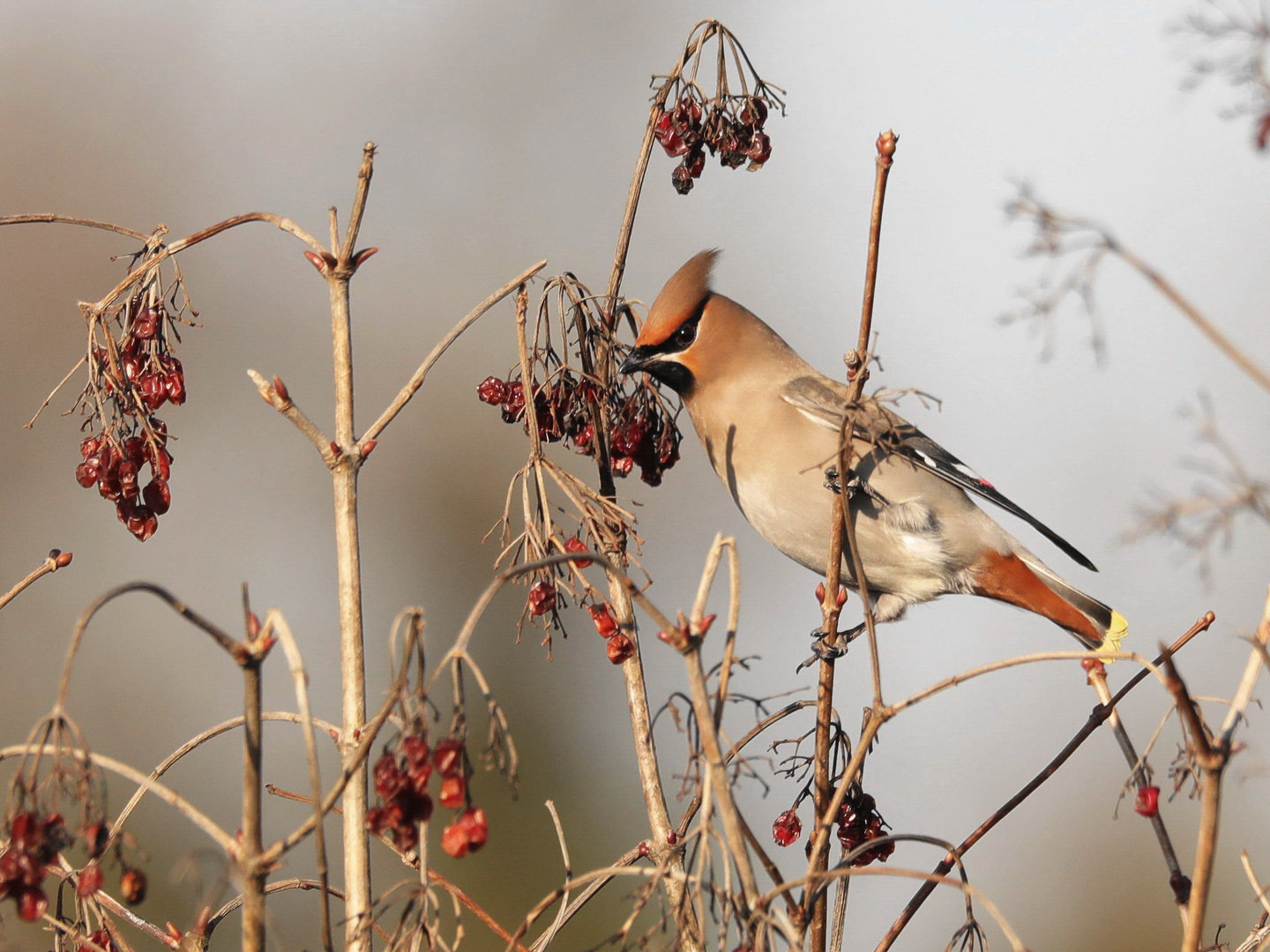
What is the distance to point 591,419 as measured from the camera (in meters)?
1.92

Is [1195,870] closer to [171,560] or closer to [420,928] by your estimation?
[420,928]

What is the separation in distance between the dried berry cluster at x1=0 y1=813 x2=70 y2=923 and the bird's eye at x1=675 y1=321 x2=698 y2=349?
2381mm

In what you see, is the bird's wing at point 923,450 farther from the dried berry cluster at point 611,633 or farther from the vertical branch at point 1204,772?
the vertical branch at point 1204,772

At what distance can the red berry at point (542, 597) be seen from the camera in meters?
1.87

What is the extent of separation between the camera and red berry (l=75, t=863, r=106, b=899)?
120cm

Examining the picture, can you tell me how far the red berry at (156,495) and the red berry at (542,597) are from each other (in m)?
0.52

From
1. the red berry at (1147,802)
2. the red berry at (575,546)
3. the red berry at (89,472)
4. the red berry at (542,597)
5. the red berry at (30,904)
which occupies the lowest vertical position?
the red berry at (1147,802)

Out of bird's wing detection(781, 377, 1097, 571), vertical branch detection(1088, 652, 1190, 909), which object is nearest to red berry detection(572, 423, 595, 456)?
vertical branch detection(1088, 652, 1190, 909)

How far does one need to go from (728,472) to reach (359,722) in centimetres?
214

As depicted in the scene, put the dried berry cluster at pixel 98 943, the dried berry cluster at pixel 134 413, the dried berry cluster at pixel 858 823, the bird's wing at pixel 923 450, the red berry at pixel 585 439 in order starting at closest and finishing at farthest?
1. the dried berry cluster at pixel 98 943
2. the dried berry cluster at pixel 134 413
3. the dried berry cluster at pixel 858 823
4. the red berry at pixel 585 439
5. the bird's wing at pixel 923 450

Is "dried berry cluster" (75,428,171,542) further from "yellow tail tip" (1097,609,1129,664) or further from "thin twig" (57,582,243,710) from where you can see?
"yellow tail tip" (1097,609,1129,664)

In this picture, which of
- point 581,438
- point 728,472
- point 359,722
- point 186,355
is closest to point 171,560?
point 186,355

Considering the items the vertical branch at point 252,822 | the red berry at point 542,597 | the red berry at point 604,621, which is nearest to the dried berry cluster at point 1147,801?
the red berry at point 604,621

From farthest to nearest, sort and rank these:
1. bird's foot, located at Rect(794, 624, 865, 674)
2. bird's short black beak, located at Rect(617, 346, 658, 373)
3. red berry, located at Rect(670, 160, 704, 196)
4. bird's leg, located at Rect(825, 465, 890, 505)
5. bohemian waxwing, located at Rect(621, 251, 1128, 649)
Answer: bohemian waxwing, located at Rect(621, 251, 1128, 649)
bird's leg, located at Rect(825, 465, 890, 505)
bird's foot, located at Rect(794, 624, 865, 674)
bird's short black beak, located at Rect(617, 346, 658, 373)
red berry, located at Rect(670, 160, 704, 196)
